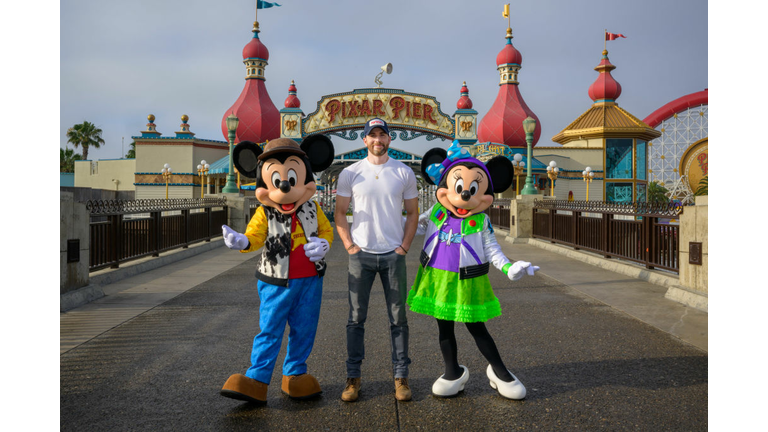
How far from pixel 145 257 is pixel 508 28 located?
81.8 feet

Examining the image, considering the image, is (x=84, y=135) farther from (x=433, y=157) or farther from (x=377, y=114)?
(x=433, y=157)

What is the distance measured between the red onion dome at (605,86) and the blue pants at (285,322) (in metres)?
31.0

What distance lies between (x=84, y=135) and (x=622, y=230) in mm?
53378

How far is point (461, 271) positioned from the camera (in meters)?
3.36

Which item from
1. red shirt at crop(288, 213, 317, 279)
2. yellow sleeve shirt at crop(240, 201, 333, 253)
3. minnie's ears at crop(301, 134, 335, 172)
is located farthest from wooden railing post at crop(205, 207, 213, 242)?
red shirt at crop(288, 213, 317, 279)

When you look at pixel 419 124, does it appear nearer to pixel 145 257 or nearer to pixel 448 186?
pixel 145 257

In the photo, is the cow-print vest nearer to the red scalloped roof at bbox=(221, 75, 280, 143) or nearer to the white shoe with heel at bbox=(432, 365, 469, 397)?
the white shoe with heel at bbox=(432, 365, 469, 397)

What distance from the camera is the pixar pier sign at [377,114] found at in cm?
2339

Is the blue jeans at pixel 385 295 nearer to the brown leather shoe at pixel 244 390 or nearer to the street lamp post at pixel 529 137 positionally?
the brown leather shoe at pixel 244 390

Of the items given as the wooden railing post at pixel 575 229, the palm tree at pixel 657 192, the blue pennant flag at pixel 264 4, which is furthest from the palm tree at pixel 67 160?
Answer: the palm tree at pixel 657 192

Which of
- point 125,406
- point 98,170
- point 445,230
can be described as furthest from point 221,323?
point 98,170

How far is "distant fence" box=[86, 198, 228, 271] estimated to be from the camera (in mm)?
7676

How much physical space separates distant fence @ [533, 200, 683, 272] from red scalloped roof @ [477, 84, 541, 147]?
1554 cm

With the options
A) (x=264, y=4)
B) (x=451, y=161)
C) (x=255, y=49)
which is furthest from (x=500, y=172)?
(x=255, y=49)
